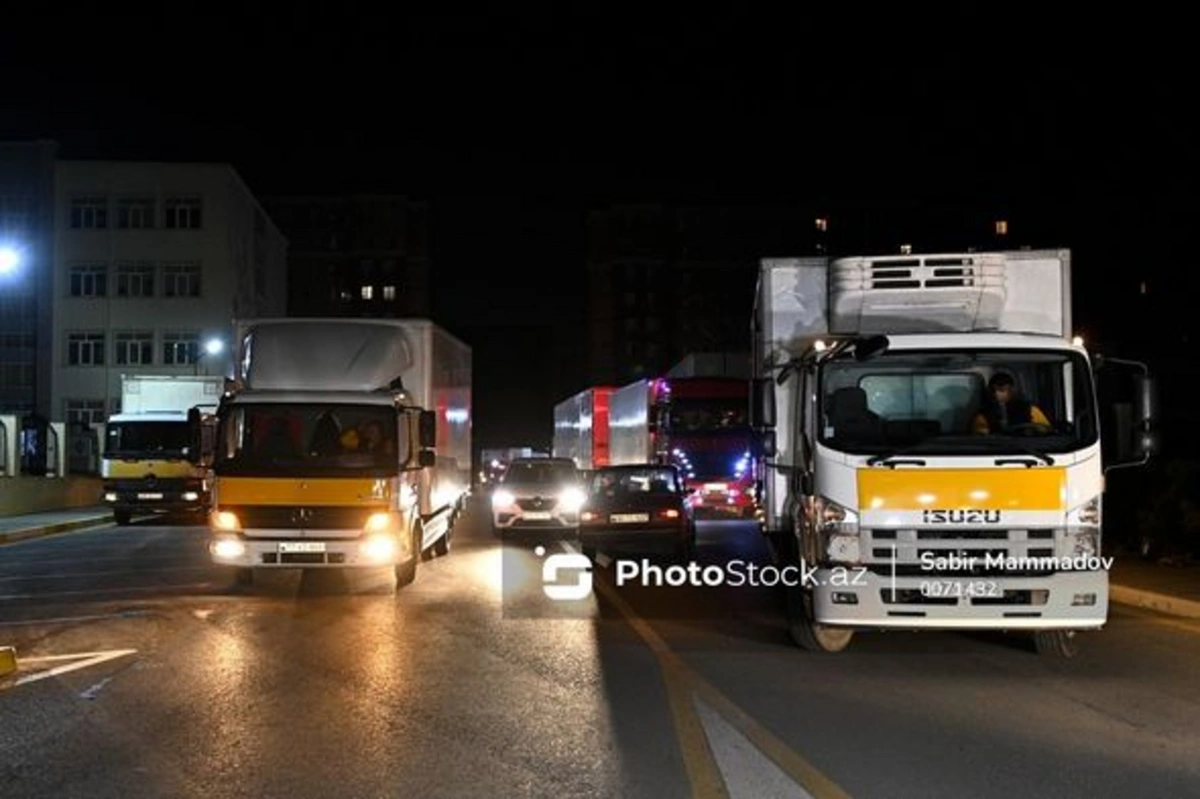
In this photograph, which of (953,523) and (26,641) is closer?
(953,523)

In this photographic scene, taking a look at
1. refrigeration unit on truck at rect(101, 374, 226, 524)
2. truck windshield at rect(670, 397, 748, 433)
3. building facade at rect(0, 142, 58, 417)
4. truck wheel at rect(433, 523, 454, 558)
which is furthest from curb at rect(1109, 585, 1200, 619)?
building facade at rect(0, 142, 58, 417)

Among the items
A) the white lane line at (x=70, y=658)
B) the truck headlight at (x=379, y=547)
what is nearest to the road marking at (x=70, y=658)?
the white lane line at (x=70, y=658)

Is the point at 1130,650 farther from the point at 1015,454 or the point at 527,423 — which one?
the point at 527,423

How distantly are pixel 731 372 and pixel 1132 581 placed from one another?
17.0 metres

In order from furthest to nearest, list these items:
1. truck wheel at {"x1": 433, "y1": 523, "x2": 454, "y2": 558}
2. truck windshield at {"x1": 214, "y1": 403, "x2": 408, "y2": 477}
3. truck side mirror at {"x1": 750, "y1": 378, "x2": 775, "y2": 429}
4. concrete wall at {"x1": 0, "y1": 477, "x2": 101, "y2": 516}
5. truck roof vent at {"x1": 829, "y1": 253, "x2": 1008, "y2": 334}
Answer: concrete wall at {"x1": 0, "y1": 477, "x2": 101, "y2": 516}
truck wheel at {"x1": 433, "y1": 523, "x2": 454, "y2": 558}
truck windshield at {"x1": 214, "y1": 403, "x2": 408, "y2": 477}
truck side mirror at {"x1": 750, "y1": 378, "x2": 775, "y2": 429}
truck roof vent at {"x1": 829, "y1": 253, "x2": 1008, "y2": 334}

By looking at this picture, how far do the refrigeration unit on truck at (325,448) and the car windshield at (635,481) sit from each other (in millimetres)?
3307

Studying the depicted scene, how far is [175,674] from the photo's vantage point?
9.96 metres

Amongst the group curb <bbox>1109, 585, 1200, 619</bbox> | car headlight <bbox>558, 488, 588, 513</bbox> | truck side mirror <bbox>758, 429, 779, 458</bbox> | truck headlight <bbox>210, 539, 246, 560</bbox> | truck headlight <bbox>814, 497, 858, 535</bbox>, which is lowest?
curb <bbox>1109, 585, 1200, 619</bbox>

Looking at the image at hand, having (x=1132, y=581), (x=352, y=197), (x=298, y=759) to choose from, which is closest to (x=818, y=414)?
(x=298, y=759)

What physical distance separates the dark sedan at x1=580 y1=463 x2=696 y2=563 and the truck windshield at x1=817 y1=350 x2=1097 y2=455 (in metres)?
8.64

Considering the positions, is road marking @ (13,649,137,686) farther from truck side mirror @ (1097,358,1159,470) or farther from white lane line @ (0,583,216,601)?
truck side mirror @ (1097,358,1159,470)

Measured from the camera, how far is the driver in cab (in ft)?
33.5

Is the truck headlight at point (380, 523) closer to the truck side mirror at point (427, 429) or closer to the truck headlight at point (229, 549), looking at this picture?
the truck headlight at point (229, 549)

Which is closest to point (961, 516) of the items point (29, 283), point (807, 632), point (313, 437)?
point (807, 632)
